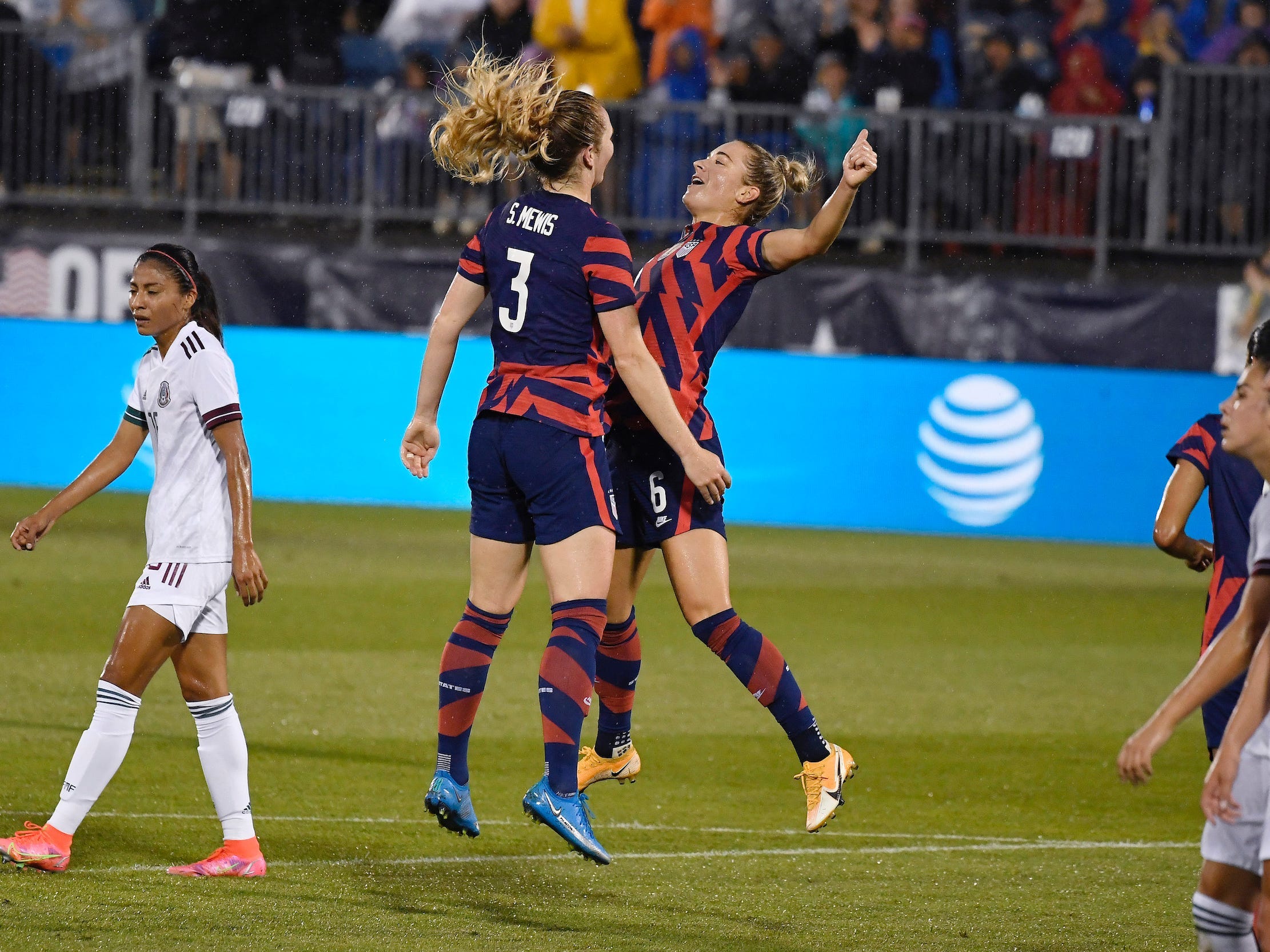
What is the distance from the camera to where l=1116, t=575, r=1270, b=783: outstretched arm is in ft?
11.3

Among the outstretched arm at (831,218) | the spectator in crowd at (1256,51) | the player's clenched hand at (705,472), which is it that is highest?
the spectator in crowd at (1256,51)

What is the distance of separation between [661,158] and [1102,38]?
4.13 metres

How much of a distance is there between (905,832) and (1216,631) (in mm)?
2159

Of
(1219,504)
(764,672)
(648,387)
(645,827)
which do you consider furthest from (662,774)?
(1219,504)

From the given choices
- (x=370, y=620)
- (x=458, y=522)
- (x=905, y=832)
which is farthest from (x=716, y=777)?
(x=458, y=522)

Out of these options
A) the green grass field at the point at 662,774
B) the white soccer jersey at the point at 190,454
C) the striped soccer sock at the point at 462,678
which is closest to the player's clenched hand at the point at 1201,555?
the green grass field at the point at 662,774

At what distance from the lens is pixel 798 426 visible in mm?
13922

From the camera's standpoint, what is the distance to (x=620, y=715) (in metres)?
5.83

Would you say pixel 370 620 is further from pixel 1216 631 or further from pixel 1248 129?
pixel 1248 129

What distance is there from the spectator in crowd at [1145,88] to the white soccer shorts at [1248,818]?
1221 centimetres

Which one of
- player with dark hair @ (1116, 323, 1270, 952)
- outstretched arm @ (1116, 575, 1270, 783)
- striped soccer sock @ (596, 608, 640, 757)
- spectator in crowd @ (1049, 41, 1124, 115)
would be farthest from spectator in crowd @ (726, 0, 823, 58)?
outstretched arm @ (1116, 575, 1270, 783)

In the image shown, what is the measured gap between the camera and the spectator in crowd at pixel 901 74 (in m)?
15.3

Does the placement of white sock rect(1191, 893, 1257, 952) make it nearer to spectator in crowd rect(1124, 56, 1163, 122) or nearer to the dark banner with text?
the dark banner with text

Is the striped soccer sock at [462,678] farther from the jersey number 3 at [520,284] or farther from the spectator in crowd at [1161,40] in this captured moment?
the spectator in crowd at [1161,40]
